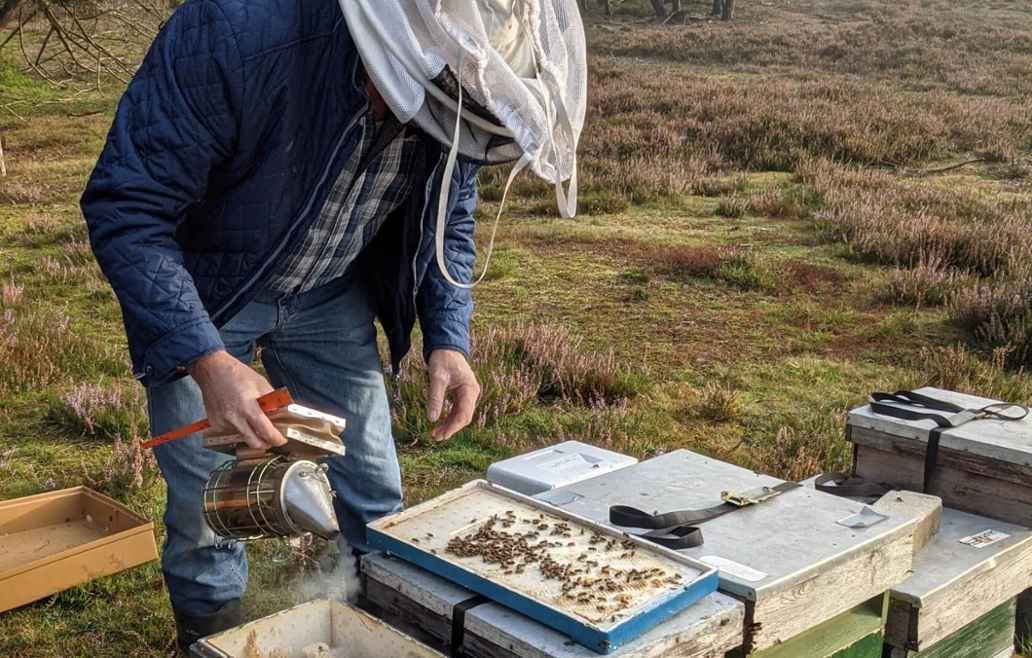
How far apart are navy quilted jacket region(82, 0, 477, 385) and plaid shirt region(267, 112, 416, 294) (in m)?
0.05

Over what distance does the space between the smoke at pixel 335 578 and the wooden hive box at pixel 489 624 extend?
143 mm

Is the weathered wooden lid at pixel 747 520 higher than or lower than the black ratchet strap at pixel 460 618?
higher

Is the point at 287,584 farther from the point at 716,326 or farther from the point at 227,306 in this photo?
the point at 716,326

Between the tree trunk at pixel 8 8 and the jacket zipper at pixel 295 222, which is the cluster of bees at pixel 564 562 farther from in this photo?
the tree trunk at pixel 8 8

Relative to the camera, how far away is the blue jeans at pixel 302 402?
2.97 m

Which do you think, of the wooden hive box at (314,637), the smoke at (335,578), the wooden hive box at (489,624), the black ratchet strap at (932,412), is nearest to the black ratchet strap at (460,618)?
the wooden hive box at (489,624)

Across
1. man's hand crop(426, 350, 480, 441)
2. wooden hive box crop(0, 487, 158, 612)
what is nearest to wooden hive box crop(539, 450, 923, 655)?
man's hand crop(426, 350, 480, 441)

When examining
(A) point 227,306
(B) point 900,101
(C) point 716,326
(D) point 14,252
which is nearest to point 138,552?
(A) point 227,306

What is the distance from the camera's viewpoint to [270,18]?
8.34ft

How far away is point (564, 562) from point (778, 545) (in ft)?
1.89

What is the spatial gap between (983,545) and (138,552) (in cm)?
298

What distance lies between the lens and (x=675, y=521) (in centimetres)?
287

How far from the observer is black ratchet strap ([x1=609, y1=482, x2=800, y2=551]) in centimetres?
274

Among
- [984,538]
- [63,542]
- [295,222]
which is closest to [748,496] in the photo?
[984,538]
